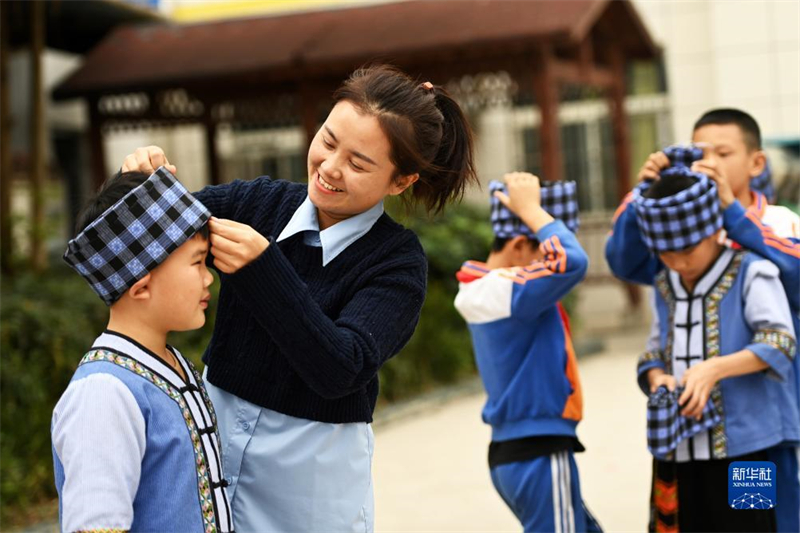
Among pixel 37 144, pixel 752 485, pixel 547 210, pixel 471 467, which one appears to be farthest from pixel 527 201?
pixel 37 144

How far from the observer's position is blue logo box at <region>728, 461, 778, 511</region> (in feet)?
10.0

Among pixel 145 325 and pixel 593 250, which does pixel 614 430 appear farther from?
pixel 593 250

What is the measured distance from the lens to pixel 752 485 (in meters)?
3.06

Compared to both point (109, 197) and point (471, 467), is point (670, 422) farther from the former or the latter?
point (471, 467)

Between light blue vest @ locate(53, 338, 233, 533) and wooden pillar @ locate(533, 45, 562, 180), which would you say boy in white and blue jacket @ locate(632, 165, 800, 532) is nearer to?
light blue vest @ locate(53, 338, 233, 533)

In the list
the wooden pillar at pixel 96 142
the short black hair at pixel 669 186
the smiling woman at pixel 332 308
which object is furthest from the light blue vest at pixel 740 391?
the wooden pillar at pixel 96 142

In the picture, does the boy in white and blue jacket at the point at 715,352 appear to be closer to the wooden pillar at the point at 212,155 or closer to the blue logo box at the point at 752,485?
the blue logo box at the point at 752,485

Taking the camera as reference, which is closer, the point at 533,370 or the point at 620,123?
the point at 533,370

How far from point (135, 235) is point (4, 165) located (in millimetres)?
7303

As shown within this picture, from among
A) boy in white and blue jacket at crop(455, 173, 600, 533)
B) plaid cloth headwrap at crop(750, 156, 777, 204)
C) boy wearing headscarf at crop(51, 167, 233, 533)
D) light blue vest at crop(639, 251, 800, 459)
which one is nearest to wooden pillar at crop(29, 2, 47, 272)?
boy in white and blue jacket at crop(455, 173, 600, 533)

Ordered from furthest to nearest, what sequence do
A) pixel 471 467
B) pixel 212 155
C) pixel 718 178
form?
1. pixel 212 155
2. pixel 471 467
3. pixel 718 178

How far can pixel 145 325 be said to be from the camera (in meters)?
1.97

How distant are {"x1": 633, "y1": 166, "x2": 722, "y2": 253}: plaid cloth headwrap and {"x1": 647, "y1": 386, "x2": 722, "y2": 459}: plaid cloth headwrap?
1.43 ft

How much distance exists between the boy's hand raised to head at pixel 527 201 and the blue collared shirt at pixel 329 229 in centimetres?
123
